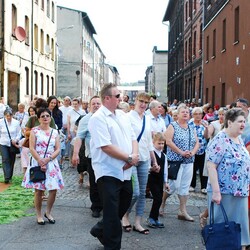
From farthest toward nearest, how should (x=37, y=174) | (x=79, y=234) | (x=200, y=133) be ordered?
1. (x=200, y=133)
2. (x=37, y=174)
3. (x=79, y=234)

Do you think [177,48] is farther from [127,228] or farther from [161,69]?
[127,228]

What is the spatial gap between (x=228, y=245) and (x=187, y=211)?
3321 millimetres

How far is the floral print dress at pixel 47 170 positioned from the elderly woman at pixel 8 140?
3632 millimetres

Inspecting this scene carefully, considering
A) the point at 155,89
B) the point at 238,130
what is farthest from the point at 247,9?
the point at 155,89

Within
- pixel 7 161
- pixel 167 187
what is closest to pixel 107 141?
pixel 167 187

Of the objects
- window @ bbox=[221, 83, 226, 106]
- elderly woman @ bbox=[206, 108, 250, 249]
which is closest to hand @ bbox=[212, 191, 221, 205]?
elderly woman @ bbox=[206, 108, 250, 249]

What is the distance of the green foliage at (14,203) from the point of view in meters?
7.70

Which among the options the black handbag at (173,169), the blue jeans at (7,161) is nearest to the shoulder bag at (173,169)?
the black handbag at (173,169)

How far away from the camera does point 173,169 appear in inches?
295

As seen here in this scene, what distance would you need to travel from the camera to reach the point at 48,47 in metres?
35.1

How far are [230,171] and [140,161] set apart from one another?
1778mm

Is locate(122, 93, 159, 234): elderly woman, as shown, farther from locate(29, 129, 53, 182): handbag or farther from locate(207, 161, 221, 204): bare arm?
locate(207, 161, 221, 204): bare arm

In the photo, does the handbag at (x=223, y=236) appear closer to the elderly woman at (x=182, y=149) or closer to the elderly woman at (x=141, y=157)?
the elderly woman at (x=141, y=157)

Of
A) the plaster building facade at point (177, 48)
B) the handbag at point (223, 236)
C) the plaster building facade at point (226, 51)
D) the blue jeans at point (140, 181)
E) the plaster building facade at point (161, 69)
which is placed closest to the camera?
the handbag at point (223, 236)
